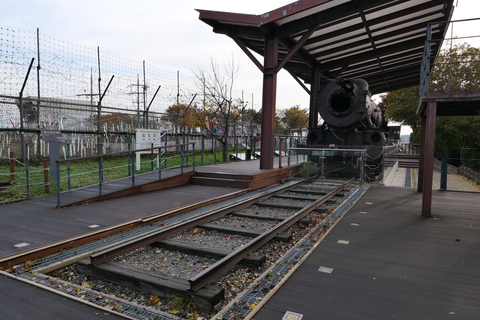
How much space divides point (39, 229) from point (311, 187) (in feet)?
24.9

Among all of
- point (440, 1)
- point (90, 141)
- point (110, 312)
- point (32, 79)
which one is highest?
point (440, 1)

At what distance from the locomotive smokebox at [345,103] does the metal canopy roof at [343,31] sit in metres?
1.96

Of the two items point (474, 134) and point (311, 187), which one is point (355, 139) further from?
point (474, 134)

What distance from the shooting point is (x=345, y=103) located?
40.3 feet

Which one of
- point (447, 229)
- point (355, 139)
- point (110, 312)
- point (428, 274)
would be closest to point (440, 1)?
point (355, 139)

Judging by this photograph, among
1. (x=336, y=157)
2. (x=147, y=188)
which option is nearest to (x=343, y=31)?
(x=336, y=157)

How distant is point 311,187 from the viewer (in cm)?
1016

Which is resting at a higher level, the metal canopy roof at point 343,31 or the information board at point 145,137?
the metal canopy roof at point 343,31

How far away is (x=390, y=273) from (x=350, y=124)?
922cm

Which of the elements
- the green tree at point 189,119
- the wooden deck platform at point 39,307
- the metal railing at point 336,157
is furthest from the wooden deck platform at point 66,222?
the green tree at point 189,119

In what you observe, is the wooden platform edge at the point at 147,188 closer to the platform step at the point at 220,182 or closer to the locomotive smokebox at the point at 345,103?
the platform step at the point at 220,182

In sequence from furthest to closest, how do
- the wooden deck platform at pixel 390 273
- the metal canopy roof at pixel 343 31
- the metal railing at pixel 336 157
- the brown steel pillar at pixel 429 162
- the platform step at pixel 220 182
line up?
the metal railing at pixel 336 157 < the metal canopy roof at pixel 343 31 < the platform step at pixel 220 182 < the brown steel pillar at pixel 429 162 < the wooden deck platform at pixel 390 273

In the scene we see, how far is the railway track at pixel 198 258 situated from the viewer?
3154 millimetres

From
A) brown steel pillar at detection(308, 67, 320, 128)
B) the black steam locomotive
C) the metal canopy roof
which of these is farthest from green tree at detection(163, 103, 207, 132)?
the black steam locomotive
